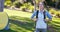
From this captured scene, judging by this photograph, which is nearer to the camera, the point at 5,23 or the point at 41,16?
the point at 41,16

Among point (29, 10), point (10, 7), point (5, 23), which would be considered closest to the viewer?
point (5, 23)

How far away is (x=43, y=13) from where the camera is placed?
5684 millimetres

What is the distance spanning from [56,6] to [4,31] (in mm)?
13030

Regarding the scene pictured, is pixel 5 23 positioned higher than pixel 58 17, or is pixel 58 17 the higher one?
pixel 5 23

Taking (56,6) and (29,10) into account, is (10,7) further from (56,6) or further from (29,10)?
(56,6)

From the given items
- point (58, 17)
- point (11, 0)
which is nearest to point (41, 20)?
point (58, 17)

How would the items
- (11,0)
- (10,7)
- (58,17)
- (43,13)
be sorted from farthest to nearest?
(11,0), (10,7), (58,17), (43,13)

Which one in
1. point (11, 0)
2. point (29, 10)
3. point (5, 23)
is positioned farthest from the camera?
point (11, 0)

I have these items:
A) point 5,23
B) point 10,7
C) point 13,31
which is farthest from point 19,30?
point 10,7

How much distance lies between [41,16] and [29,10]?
43.0 feet

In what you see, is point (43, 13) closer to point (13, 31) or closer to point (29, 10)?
point (13, 31)

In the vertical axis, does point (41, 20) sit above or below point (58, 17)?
above

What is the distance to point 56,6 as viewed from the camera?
2172 centimetres

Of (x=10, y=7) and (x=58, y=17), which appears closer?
(x=58, y=17)
